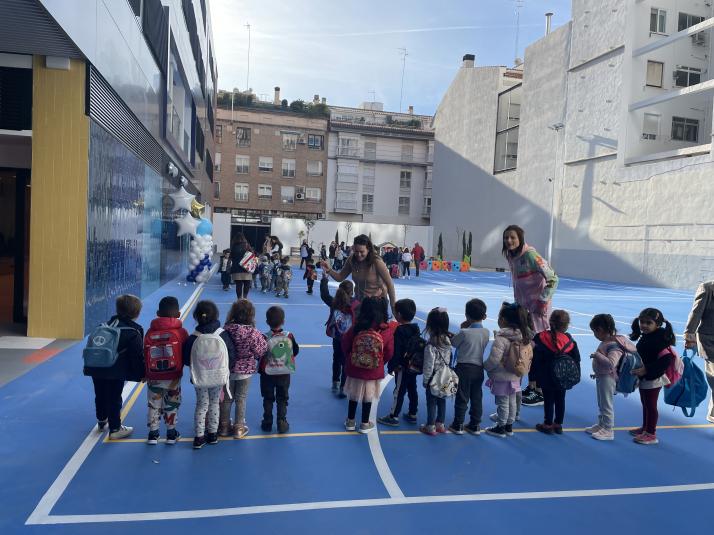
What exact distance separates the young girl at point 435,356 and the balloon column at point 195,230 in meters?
13.9

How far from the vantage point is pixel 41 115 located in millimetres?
7969

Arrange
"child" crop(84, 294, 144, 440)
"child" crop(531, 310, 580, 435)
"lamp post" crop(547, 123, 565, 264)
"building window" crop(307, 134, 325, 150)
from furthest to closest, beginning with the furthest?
"building window" crop(307, 134, 325, 150) < "lamp post" crop(547, 123, 565, 264) < "child" crop(531, 310, 580, 435) < "child" crop(84, 294, 144, 440)

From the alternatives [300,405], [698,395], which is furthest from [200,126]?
[698,395]

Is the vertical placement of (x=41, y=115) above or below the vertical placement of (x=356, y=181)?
below

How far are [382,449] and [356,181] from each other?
1985 inches

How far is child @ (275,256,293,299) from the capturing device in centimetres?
1619

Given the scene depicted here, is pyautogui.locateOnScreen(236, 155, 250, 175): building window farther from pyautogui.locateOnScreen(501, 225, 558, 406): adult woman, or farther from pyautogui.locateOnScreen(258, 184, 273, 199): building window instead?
pyautogui.locateOnScreen(501, 225, 558, 406): adult woman

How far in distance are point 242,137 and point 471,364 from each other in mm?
49592

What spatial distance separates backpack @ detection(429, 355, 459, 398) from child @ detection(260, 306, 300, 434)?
1.25m

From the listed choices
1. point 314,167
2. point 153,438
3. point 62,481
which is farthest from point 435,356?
point 314,167

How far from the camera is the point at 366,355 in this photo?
4867 mm

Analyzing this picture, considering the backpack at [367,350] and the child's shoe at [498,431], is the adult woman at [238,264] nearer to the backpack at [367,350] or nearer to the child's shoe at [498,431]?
the backpack at [367,350]

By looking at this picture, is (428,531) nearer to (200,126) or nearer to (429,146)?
(200,126)

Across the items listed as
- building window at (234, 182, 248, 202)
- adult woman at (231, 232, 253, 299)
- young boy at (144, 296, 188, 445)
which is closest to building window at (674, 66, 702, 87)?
adult woman at (231, 232, 253, 299)
